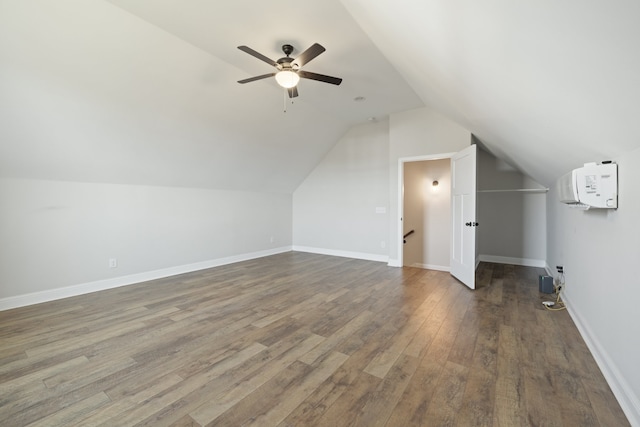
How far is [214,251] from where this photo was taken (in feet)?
17.6

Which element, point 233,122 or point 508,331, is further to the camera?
point 233,122

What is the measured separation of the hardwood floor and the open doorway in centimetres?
265

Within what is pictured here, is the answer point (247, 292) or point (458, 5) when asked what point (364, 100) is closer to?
point (458, 5)

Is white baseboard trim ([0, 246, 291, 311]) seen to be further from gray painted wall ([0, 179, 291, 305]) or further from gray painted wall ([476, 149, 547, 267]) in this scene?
gray painted wall ([476, 149, 547, 267])

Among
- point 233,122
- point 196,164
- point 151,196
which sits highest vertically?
point 233,122

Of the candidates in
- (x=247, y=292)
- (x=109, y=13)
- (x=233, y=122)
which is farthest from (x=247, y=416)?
(x=233, y=122)

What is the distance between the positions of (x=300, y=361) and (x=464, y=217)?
3211mm

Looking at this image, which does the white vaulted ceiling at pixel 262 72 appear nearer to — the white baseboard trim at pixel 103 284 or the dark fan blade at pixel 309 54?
the dark fan blade at pixel 309 54

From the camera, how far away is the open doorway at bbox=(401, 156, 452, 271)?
20.4 ft

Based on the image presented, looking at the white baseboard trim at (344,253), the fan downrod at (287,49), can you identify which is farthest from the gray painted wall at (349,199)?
A: the fan downrod at (287,49)

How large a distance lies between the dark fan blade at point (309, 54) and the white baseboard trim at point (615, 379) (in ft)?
10.2

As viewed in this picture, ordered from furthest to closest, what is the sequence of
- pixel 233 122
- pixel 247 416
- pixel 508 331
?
pixel 233 122
pixel 508 331
pixel 247 416

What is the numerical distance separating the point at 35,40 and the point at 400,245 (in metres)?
5.27

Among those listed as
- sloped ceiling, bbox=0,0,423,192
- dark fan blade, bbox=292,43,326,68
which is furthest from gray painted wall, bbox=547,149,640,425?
sloped ceiling, bbox=0,0,423,192
